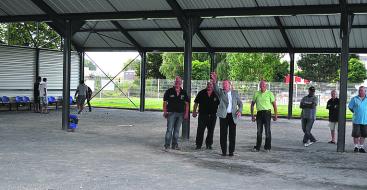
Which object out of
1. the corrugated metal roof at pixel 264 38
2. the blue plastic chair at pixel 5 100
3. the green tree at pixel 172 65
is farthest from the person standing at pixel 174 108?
the green tree at pixel 172 65

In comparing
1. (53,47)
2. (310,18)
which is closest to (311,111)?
(310,18)

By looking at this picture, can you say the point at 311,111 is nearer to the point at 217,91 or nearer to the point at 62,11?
the point at 217,91

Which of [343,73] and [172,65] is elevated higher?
[172,65]

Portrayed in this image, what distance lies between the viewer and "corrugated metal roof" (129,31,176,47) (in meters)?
21.5

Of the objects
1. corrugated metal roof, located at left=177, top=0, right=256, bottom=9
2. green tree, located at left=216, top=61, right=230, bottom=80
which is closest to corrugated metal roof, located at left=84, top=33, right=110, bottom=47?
corrugated metal roof, located at left=177, top=0, right=256, bottom=9

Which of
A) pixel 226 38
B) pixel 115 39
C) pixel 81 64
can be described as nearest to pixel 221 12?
pixel 226 38

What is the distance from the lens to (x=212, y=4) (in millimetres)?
12805

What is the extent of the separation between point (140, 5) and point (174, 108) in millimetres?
3962

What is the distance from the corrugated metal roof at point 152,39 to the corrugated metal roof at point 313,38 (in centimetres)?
602

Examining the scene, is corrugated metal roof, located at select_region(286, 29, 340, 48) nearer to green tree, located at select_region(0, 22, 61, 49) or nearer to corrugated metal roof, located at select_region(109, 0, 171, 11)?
corrugated metal roof, located at select_region(109, 0, 171, 11)

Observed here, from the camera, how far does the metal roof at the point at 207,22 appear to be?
40.8 ft

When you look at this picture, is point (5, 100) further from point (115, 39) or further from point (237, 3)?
point (237, 3)

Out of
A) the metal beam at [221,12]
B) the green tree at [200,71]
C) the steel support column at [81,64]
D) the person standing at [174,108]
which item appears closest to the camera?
the person standing at [174,108]

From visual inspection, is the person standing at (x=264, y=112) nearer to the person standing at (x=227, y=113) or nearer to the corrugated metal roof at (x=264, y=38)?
the person standing at (x=227, y=113)
